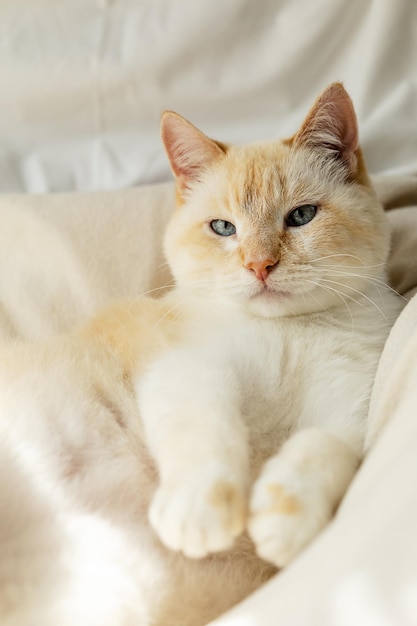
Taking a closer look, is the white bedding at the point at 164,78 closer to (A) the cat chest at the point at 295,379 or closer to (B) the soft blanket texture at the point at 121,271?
(B) the soft blanket texture at the point at 121,271

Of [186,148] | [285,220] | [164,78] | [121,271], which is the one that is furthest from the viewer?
[164,78]

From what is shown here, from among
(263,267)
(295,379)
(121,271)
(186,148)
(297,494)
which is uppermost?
(186,148)

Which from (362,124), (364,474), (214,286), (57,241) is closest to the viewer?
(364,474)

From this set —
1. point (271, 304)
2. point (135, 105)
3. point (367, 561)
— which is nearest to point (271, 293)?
point (271, 304)

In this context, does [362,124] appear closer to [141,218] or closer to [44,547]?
[141,218]

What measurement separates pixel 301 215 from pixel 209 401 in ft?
1.78

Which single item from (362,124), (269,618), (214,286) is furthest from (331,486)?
(362,124)

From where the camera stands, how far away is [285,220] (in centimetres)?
148

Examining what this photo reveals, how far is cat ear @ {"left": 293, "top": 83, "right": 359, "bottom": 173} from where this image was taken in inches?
58.5

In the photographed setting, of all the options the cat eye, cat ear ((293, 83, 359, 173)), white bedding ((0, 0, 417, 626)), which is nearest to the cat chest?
the cat eye

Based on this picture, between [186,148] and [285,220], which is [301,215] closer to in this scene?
[285,220]

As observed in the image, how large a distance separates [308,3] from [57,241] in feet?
4.11

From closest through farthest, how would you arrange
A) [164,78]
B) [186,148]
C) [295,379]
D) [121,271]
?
1. [295,379]
2. [186,148]
3. [121,271]
4. [164,78]

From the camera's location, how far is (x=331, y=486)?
102 centimetres
